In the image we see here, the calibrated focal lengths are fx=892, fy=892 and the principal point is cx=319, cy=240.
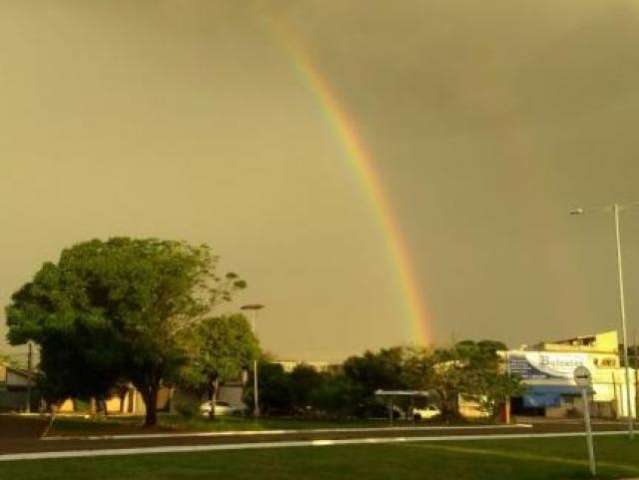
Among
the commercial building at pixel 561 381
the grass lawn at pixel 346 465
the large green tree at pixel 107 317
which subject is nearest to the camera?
the grass lawn at pixel 346 465

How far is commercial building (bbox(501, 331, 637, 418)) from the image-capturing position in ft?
287

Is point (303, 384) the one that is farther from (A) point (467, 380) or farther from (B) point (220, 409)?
(A) point (467, 380)

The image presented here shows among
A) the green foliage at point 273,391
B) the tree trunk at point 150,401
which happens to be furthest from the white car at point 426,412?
the tree trunk at point 150,401

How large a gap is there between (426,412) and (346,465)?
4866cm

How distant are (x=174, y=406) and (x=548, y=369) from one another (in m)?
38.3

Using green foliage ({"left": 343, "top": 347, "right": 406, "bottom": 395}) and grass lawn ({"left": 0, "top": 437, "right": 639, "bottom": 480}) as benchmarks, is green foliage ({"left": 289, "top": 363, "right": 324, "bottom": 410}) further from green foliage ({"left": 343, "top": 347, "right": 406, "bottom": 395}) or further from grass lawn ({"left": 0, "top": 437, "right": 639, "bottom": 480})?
grass lawn ({"left": 0, "top": 437, "right": 639, "bottom": 480})

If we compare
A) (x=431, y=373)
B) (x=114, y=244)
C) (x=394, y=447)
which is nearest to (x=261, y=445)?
(x=394, y=447)

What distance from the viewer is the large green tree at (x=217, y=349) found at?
151 feet

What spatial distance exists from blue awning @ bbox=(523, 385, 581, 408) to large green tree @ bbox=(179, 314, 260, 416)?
45546 mm

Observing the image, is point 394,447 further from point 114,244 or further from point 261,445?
point 114,244

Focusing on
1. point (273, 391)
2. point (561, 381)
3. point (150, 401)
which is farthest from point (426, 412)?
point (150, 401)

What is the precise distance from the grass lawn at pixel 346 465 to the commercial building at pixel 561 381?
5706 cm

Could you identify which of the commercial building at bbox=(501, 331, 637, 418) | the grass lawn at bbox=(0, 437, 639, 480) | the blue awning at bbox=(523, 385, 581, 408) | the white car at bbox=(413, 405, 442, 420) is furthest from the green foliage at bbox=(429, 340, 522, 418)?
the grass lawn at bbox=(0, 437, 639, 480)

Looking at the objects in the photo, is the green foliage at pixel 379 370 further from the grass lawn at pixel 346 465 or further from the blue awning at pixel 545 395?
the grass lawn at pixel 346 465
